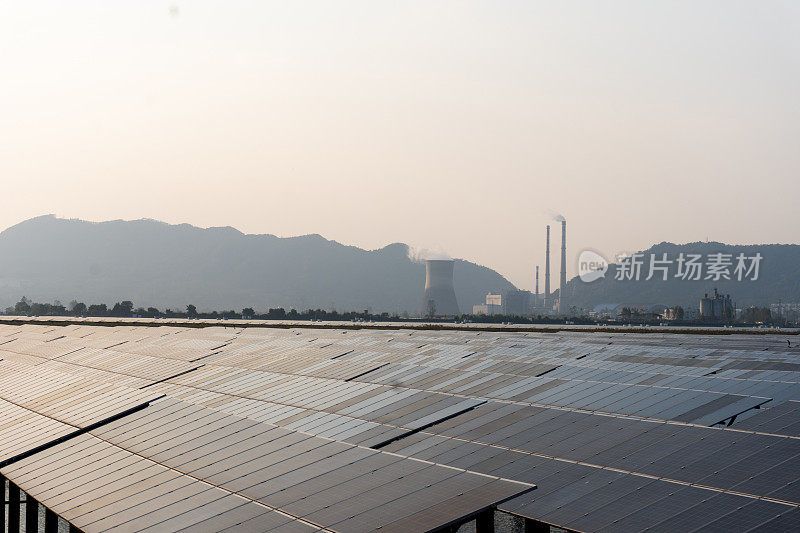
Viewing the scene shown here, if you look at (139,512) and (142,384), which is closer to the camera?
(139,512)

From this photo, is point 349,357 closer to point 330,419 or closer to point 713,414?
point 330,419

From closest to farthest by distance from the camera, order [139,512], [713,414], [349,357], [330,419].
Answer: [139,512]
[713,414]
[330,419]
[349,357]

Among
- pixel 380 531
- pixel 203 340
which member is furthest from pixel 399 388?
pixel 203 340

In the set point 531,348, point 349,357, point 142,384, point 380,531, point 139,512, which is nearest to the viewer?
point 380,531

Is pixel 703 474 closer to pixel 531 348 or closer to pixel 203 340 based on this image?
pixel 531 348

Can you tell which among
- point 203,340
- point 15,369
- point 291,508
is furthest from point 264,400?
point 203,340

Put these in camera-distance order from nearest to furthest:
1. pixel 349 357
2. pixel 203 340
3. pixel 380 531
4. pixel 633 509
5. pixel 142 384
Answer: pixel 380 531 → pixel 633 509 → pixel 142 384 → pixel 349 357 → pixel 203 340
